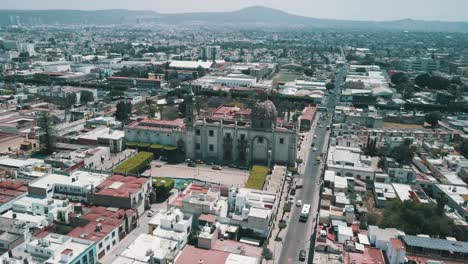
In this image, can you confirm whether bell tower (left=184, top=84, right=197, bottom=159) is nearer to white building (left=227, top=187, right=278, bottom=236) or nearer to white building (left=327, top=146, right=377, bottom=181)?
white building (left=227, top=187, right=278, bottom=236)

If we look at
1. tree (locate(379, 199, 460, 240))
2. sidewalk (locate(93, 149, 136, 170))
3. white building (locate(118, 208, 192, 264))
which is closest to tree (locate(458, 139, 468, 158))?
tree (locate(379, 199, 460, 240))

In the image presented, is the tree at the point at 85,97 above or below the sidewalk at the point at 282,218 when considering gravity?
above

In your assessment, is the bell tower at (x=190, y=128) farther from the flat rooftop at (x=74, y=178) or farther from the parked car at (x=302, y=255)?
the parked car at (x=302, y=255)

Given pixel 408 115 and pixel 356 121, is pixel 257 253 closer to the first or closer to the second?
pixel 356 121

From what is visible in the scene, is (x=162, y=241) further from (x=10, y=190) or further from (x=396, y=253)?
(x=10, y=190)

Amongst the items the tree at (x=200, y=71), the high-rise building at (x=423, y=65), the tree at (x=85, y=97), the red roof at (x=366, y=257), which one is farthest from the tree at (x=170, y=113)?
the high-rise building at (x=423, y=65)

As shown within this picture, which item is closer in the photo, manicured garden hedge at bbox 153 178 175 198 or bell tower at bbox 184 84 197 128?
manicured garden hedge at bbox 153 178 175 198
